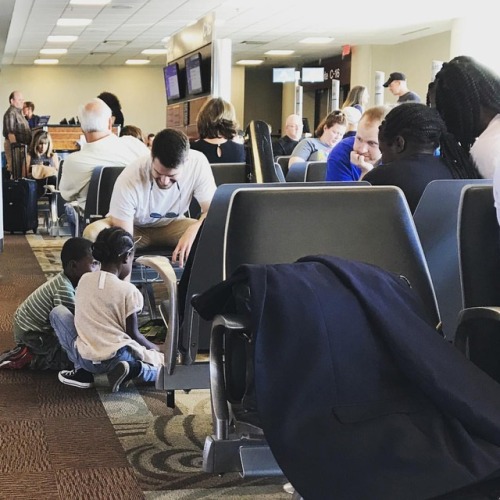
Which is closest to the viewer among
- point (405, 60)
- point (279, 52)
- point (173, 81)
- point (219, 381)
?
point (219, 381)

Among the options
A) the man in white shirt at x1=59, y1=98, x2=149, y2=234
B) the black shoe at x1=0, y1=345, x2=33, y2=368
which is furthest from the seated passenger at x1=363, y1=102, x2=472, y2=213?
the man in white shirt at x1=59, y1=98, x2=149, y2=234

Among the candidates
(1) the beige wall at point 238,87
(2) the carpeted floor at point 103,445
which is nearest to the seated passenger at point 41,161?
(2) the carpeted floor at point 103,445

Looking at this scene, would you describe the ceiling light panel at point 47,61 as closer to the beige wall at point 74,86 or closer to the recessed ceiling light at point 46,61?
the recessed ceiling light at point 46,61

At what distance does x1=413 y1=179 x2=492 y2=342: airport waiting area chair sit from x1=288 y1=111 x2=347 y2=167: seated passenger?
405cm

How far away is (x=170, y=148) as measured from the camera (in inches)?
146

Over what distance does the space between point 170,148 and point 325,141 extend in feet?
9.50

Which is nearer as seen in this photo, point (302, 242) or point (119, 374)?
point (302, 242)

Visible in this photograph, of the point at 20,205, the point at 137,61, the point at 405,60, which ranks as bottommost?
the point at 20,205

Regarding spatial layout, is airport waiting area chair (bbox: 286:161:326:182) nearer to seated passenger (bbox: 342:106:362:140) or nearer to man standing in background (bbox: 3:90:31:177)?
seated passenger (bbox: 342:106:362:140)

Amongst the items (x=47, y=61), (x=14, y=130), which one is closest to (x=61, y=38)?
(x=47, y=61)

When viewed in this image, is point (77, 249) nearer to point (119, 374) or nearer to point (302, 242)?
point (119, 374)

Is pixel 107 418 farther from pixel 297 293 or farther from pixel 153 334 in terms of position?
pixel 297 293

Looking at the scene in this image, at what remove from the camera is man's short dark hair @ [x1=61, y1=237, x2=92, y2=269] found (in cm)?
367

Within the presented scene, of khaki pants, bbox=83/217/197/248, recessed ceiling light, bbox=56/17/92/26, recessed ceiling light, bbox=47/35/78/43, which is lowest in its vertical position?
khaki pants, bbox=83/217/197/248
